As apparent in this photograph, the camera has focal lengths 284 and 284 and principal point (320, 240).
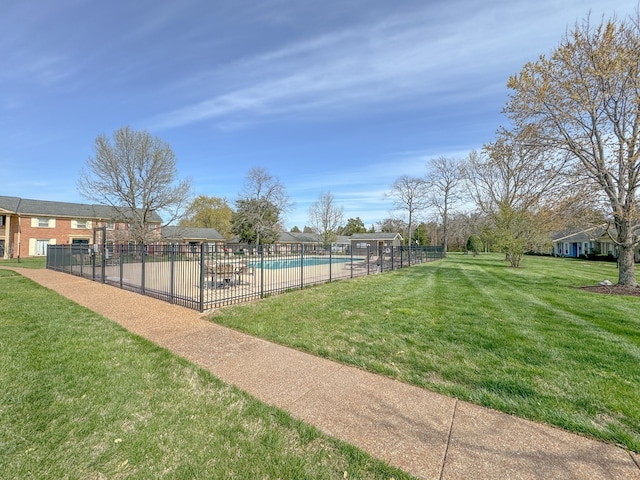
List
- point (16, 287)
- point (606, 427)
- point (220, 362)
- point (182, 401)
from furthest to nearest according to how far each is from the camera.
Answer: point (16, 287), point (220, 362), point (182, 401), point (606, 427)

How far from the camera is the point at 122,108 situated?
43.5 ft

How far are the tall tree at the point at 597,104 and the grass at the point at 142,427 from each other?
41.1ft

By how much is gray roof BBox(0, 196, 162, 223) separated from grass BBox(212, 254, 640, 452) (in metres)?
28.0

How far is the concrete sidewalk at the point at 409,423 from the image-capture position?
2.08 meters

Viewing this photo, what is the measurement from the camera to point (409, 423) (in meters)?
2.61

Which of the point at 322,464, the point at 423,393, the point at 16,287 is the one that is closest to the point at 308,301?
the point at 423,393

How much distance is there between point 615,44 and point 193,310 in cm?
1527

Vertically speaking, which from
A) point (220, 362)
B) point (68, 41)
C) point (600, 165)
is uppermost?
point (68, 41)

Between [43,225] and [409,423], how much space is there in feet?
132

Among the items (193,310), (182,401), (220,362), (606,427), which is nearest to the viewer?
(606,427)

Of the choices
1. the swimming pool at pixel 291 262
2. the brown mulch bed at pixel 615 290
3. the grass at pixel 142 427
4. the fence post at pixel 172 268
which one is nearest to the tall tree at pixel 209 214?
the swimming pool at pixel 291 262

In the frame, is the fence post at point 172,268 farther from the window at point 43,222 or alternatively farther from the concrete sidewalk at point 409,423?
the window at point 43,222

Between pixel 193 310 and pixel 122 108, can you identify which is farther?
pixel 122 108

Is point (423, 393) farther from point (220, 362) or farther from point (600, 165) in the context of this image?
point (600, 165)
